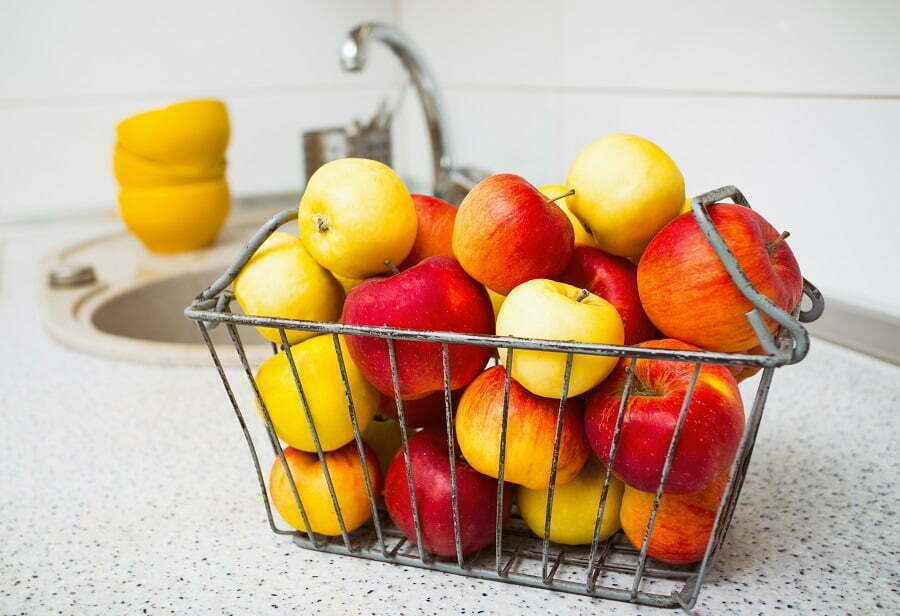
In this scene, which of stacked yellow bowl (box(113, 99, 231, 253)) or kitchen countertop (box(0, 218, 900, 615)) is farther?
stacked yellow bowl (box(113, 99, 231, 253))

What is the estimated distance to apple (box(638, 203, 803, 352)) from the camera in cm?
40

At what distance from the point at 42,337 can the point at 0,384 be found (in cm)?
16

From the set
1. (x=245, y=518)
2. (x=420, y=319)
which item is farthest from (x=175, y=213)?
(x=420, y=319)

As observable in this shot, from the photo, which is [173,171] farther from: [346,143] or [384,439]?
[384,439]

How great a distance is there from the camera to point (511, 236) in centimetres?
44

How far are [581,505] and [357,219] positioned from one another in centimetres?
21

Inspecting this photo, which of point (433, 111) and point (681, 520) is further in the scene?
point (433, 111)

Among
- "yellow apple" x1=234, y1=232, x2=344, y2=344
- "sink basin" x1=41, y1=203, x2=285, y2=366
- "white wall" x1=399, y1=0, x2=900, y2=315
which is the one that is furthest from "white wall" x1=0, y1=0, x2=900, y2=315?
"yellow apple" x1=234, y1=232, x2=344, y2=344

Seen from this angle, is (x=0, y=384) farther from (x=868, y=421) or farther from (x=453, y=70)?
(x=453, y=70)

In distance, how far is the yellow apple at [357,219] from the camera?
0.47 metres

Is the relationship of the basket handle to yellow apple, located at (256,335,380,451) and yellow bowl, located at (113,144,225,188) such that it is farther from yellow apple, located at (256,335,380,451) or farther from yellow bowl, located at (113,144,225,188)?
yellow bowl, located at (113,144,225,188)

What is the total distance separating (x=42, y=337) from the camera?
0.97m

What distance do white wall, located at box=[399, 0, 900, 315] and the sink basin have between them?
536mm

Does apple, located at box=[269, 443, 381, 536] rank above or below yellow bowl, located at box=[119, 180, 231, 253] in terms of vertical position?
above
